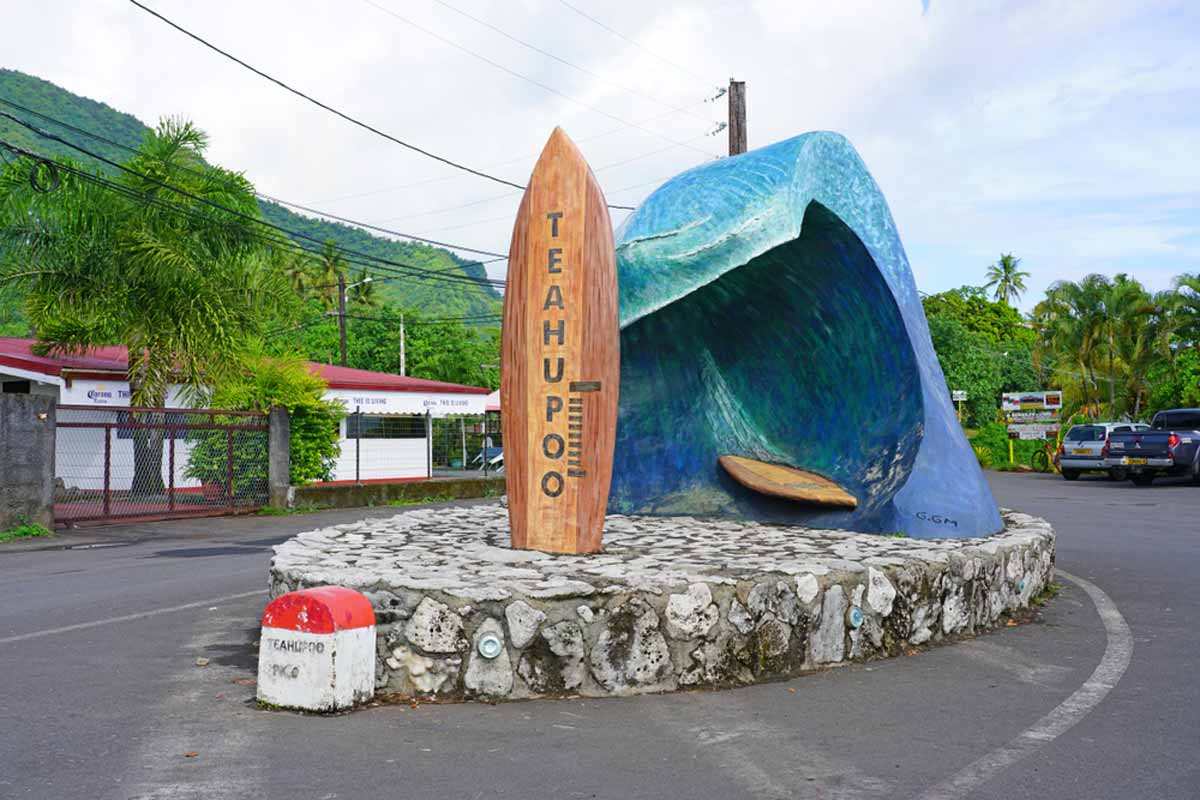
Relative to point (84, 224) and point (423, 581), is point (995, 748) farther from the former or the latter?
point (84, 224)

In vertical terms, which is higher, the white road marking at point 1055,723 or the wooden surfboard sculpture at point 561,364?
the wooden surfboard sculpture at point 561,364

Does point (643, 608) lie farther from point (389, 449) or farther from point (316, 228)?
point (316, 228)

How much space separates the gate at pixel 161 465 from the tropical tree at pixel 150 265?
224 millimetres

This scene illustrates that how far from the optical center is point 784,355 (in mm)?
10992

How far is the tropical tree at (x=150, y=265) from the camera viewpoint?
1880cm

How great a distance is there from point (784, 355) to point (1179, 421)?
21325 mm

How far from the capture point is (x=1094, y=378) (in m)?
46.6

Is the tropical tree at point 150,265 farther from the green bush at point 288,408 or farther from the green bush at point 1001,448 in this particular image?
the green bush at point 1001,448

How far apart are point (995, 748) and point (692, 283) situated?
4.95 metres

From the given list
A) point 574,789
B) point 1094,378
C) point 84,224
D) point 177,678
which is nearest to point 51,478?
point 84,224

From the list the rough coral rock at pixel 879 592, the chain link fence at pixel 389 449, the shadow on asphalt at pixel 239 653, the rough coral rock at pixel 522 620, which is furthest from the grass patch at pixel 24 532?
the rough coral rock at pixel 879 592

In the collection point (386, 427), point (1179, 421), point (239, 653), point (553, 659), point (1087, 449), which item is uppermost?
point (386, 427)

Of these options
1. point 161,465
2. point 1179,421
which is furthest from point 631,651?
point 1179,421

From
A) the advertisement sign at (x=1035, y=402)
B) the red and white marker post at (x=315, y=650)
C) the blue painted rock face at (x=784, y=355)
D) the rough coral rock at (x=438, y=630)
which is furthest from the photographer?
the advertisement sign at (x=1035, y=402)
